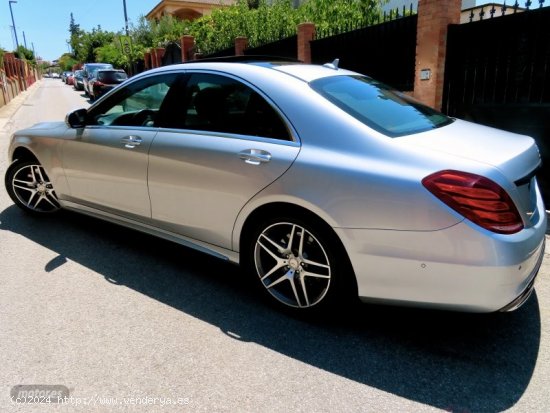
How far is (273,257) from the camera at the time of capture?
3082mm

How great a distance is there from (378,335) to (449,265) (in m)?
0.77

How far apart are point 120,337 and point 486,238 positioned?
2208mm

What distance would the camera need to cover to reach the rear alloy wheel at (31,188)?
4934 mm

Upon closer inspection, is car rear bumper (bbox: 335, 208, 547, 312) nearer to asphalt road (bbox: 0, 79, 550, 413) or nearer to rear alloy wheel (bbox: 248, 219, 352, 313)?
rear alloy wheel (bbox: 248, 219, 352, 313)

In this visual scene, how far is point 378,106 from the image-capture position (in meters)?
3.17

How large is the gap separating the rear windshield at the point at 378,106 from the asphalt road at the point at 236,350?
1244 mm

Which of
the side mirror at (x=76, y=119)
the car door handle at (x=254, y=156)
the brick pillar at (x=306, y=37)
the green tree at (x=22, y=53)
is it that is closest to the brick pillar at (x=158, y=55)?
the brick pillar at (x=306, y=37)

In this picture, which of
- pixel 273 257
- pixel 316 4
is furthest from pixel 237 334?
pixel 316 4

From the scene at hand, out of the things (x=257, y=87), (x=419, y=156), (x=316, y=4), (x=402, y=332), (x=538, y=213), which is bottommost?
(x=402, y=332)

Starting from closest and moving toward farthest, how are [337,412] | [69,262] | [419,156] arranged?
1. [337,412]
2. [419,156]
3. [69,262]

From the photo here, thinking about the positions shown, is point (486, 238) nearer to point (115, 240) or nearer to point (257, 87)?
point (257, 87)

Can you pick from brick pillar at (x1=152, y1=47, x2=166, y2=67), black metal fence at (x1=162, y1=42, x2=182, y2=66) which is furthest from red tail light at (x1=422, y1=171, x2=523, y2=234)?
brick pillar at (x1=152, y1=47, x2=166, y2=67)

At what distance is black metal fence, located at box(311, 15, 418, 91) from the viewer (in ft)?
26.0

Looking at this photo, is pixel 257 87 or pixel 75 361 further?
pixel 257 87
